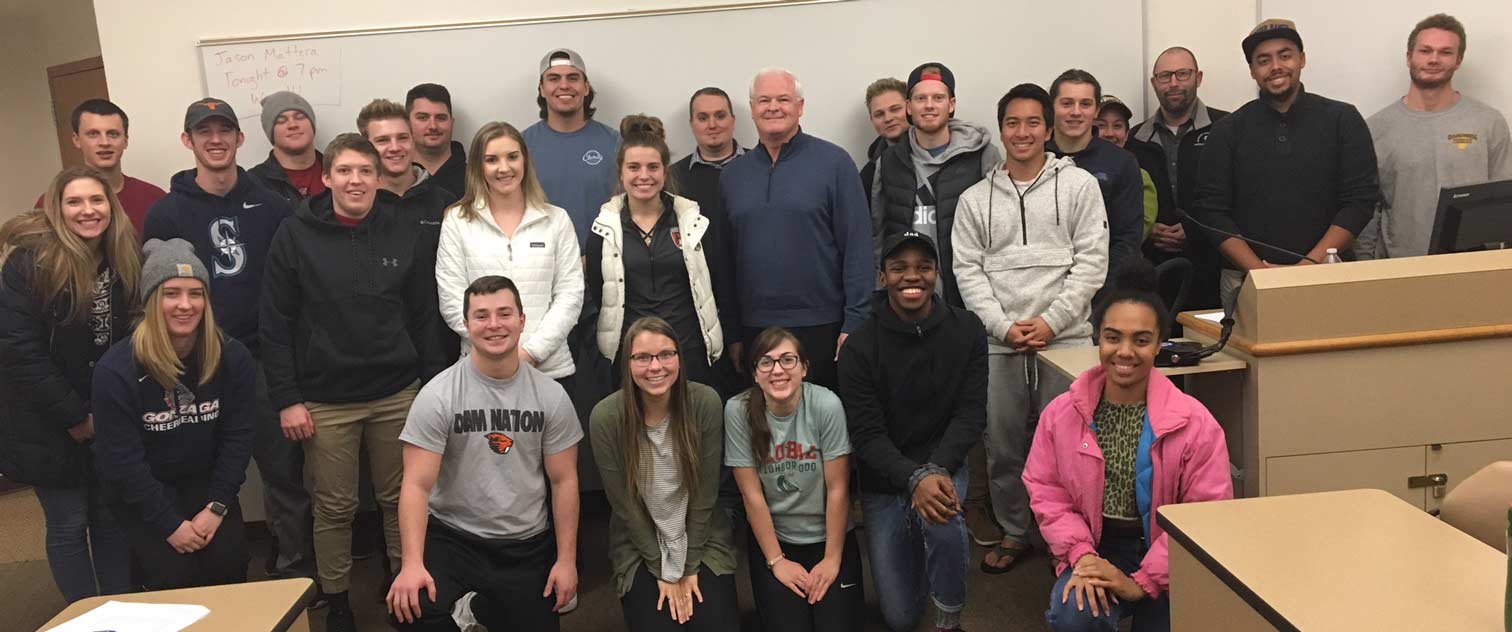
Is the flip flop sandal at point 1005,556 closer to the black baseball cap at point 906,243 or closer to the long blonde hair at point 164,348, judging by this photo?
the black baseball cap at point 906,243

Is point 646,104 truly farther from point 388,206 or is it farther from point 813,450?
point 813,450

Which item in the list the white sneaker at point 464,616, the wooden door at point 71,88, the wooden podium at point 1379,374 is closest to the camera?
the wooden podium at point 1379,374

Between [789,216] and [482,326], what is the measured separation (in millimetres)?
1089

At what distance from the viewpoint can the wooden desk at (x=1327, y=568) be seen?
1.48 metres

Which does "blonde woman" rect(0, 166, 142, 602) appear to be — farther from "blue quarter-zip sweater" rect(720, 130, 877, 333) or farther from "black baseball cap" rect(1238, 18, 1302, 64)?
"black baseball cap" rect(1238, 18, 1302, 64)

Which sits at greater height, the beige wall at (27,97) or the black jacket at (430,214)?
the beige wall at (27,97)

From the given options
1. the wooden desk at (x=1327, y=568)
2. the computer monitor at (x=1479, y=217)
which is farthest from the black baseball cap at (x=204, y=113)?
the computer monitor at (x=1479, y=217)

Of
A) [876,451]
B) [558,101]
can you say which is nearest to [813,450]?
[876,451]

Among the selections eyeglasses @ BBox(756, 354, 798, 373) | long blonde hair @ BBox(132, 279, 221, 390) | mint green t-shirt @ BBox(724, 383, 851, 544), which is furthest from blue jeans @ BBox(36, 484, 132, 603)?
eyeglasses @ BBox(756, 354, 798, 373)

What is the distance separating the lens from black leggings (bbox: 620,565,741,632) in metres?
2.69

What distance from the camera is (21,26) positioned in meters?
6.12

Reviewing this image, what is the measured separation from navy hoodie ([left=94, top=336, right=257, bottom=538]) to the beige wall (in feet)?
14.0

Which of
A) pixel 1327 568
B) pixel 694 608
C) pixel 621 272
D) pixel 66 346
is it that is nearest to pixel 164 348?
pixel 66 346

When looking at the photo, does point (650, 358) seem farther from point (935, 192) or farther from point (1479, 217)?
point (1479, 217)
